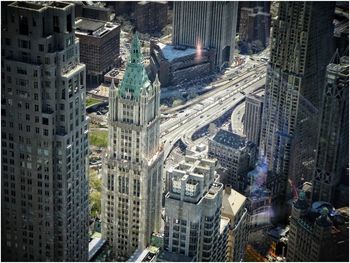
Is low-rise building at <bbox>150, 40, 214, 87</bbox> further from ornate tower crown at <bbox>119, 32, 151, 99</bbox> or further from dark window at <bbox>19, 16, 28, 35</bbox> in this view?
dark window at <bbox>19, 16, 28, 35</bbox>

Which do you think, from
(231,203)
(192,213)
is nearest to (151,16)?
(231,203)

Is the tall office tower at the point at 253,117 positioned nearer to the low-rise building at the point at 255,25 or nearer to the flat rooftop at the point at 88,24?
the low-rise building at the point at 255,25

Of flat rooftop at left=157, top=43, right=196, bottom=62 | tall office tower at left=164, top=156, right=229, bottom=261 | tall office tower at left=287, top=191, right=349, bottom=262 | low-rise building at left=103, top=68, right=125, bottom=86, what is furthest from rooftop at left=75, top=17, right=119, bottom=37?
tall office tower at left=164, top=156, right=229, bottom=261

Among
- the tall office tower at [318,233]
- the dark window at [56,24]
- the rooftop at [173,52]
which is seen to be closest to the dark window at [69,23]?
the dark window at [56,24]

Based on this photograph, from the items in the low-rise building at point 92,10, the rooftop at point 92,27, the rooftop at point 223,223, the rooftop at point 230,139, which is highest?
the low-rise building at point 92,10

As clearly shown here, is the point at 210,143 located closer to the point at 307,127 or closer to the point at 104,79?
the point at 307,127
